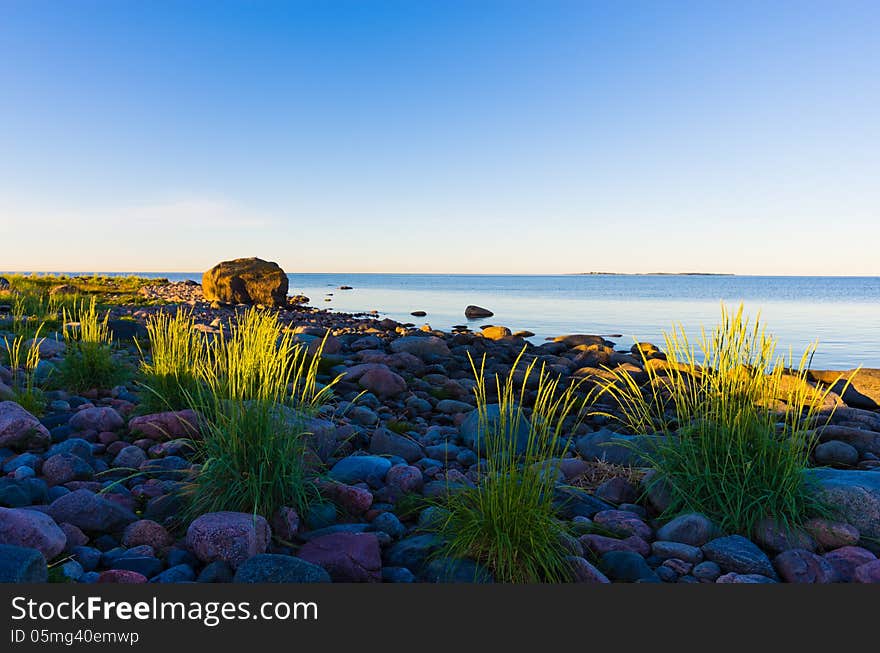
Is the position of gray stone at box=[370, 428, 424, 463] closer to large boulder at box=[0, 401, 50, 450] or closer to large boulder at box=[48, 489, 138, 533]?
large boulder at box=[48, 489, 138, 533]

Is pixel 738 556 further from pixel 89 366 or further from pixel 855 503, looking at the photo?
pixel 89 366

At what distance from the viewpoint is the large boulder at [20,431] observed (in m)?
4.91

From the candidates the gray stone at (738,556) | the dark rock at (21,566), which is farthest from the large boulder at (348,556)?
the gray stone at (738,556)

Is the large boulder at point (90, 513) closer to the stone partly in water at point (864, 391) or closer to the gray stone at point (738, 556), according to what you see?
the gray stone at point (738, 556)

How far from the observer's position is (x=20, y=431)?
4.95 metres

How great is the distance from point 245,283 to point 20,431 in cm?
2356

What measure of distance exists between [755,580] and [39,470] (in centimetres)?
493

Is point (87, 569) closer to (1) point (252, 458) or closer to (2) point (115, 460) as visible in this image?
(1) point (252, 458)

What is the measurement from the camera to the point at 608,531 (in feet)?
13.1

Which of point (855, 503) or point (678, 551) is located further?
point (855, 503)

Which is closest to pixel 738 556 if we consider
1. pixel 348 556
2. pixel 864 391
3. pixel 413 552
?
pixel 413 552

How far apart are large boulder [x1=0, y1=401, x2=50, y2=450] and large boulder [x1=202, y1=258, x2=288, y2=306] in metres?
22.9

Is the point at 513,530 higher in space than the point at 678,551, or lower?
higher

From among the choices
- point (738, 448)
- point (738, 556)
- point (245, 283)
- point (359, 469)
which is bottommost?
point (738, 556)
